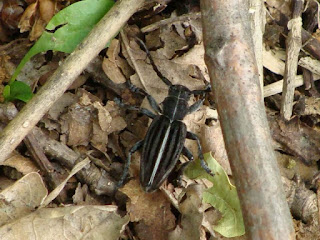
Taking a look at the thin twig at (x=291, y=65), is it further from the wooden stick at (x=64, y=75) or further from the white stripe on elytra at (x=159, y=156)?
the wooden stick at (x=64, y=75)

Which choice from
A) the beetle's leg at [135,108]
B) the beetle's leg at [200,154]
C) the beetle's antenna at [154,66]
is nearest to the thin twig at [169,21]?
the beetle's antenna at [154,66]

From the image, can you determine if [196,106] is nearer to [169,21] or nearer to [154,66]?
[154,66]

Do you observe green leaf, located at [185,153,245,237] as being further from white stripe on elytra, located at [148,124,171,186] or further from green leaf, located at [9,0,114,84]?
green leaf, located at [9,0,114,84]

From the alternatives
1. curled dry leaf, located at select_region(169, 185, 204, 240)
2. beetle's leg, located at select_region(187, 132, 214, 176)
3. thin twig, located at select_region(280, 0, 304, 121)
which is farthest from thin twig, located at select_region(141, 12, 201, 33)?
curled dry leaf, located at select_region(169, 185, 204, 240)

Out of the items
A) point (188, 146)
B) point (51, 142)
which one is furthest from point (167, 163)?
point (51, 142)

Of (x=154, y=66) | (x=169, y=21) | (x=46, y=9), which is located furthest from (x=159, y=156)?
(x=46, y=9)
